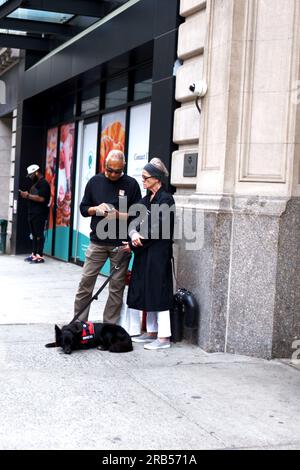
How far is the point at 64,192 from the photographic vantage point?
14258 millimetres

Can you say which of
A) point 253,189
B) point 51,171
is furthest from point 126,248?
point 51,171

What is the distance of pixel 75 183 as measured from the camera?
13.5 metres

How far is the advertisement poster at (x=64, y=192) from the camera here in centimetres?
1386

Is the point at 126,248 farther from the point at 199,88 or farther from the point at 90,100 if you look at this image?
the point at 90,100

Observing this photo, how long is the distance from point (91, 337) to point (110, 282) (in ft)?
2.81

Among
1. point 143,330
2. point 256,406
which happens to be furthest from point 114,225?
point 256,406

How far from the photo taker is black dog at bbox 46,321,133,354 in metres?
6.51

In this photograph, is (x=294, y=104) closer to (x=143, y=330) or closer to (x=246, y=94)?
(x=246, y=94)

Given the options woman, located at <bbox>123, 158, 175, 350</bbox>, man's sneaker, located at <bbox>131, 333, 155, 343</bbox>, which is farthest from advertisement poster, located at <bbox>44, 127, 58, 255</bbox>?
woman, located at <bbox>123, 158, 175, 350</bbox>

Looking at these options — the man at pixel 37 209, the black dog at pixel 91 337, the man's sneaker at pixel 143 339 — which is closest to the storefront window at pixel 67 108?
the man at pixel 37 209

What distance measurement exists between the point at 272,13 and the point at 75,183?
7.45m

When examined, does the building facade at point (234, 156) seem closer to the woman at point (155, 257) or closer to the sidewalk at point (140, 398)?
the woman at point (155, 257)

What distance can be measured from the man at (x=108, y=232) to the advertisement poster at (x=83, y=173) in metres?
5.04

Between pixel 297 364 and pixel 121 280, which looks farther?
pixel 121 280
